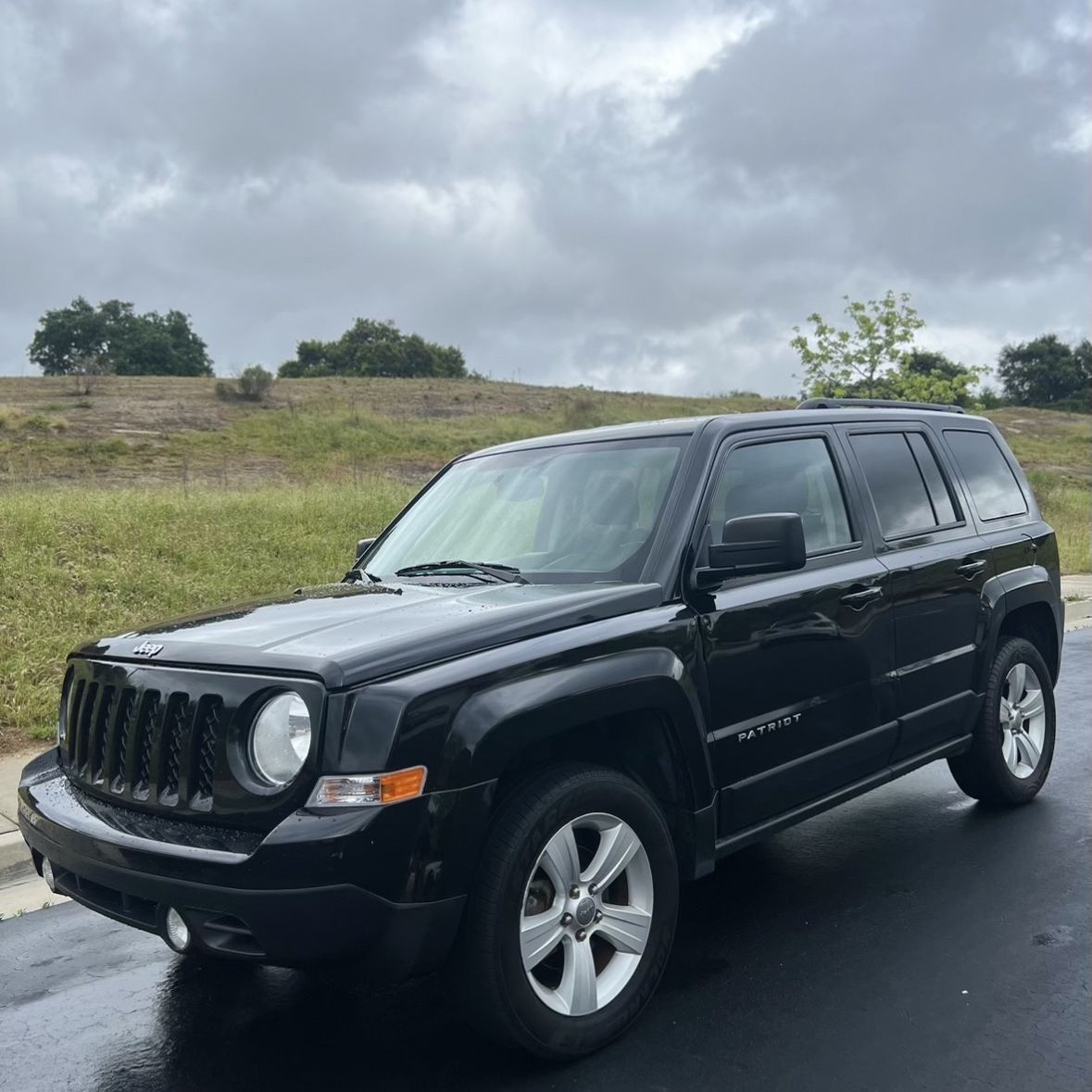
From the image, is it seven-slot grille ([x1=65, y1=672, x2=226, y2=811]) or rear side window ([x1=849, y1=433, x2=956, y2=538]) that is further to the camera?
rear side window ([x1=849, y1=433, x2=956, y2=538])

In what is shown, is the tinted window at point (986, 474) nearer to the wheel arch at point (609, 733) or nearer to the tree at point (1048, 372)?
the wheel arch at point (609, 733)

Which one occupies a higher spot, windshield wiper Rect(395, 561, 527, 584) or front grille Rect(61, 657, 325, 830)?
windshield wiper Rect(395, 561, 527, 584)

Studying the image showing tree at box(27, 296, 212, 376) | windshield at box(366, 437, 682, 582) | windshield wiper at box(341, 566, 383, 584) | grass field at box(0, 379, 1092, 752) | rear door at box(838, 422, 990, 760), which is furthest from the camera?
tree at box(27, 296, 212, 376)

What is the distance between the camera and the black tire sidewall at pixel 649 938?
2.93m

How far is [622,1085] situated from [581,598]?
138cm

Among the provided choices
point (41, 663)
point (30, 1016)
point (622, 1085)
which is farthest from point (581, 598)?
point (41, 663)

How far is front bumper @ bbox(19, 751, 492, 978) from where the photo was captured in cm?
269

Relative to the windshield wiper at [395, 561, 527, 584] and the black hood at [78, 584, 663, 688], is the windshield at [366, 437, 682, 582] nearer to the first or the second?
the windshield wiper at [395, 561, 527, 584]

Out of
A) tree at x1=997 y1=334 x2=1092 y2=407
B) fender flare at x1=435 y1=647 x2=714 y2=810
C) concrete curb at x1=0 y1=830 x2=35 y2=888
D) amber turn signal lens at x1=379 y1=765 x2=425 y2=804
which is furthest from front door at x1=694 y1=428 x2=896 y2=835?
tree at x1=997 y1=334 x2=1092 y2=407

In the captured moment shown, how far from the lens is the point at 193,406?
100 ft

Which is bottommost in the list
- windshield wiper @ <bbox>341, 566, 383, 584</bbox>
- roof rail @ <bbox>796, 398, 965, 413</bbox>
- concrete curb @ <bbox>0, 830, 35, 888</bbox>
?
concrete curb @ <bbox>0, 830, 35, 888</bbox>

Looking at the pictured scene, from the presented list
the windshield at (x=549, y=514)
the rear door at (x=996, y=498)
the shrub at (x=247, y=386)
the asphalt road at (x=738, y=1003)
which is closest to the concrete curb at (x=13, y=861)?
the asphalt road at (x=738, y=1003)

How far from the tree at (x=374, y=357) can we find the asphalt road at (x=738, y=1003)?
63.3m

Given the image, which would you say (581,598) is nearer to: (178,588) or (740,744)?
(740,744)
